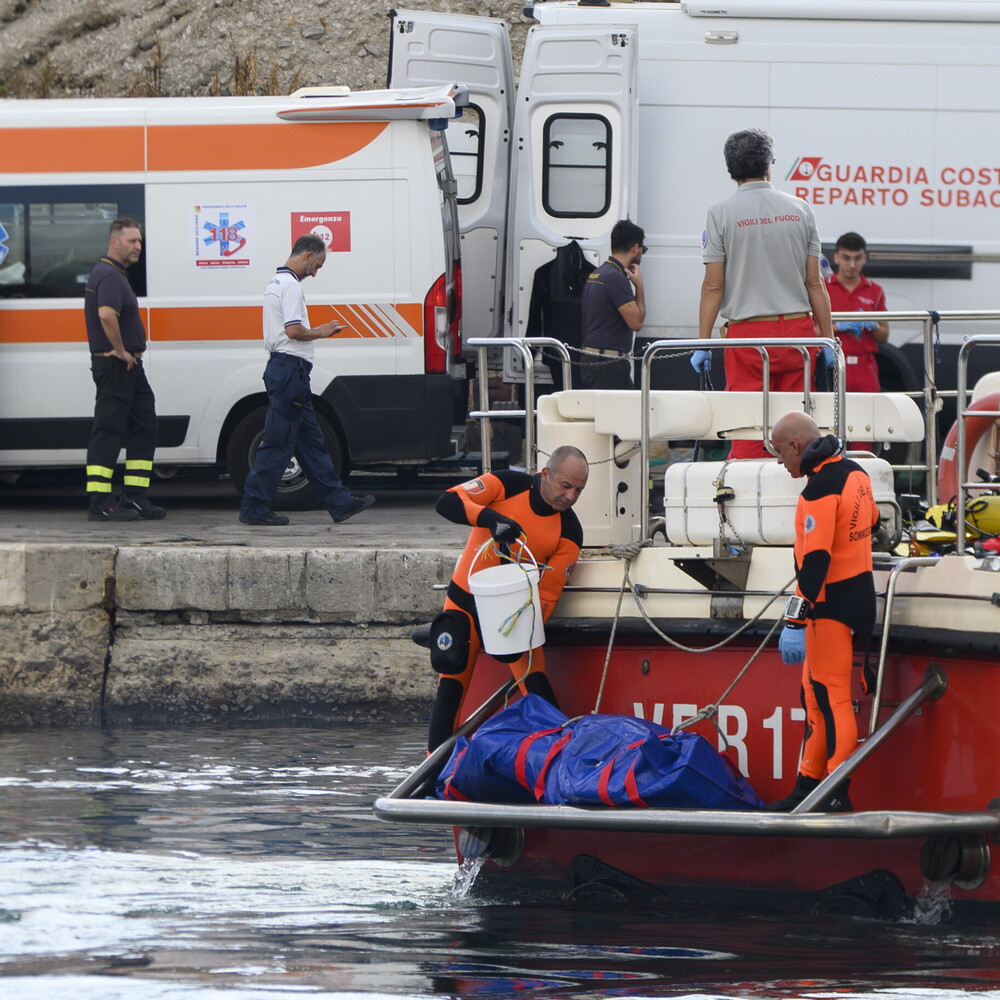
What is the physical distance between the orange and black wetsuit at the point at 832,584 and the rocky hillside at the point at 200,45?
14.4 metres

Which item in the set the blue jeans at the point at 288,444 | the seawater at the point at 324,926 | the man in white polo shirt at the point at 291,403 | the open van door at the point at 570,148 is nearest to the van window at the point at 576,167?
the open van door at the point at 570,148

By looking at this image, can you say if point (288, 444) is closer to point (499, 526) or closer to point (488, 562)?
point (488, 562)

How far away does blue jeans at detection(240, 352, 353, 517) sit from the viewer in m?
9.91

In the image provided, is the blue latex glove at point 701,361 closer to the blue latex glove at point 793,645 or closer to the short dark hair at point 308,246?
the blue latex glove at point 793,645

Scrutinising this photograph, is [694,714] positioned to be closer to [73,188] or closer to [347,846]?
[347,846]

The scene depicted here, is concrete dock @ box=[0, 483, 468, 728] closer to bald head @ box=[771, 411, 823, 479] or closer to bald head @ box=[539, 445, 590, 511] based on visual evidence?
bald head @ box=[539, 445, 590, 511]

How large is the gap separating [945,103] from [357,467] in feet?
13.6

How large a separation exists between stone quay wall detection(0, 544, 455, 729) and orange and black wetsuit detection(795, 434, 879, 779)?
3492 millimetres

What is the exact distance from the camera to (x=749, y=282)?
282 inches

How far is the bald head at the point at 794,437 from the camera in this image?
18.8 feet

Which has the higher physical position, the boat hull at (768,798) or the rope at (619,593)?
the rope at (619,593)

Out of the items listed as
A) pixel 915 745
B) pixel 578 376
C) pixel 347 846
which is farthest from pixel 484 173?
pixel 915 745

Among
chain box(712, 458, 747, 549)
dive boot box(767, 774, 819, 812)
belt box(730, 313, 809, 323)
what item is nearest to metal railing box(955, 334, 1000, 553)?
chain box(712, 458, 747, 549)

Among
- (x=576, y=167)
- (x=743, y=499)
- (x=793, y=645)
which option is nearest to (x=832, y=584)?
(x=793, y=645)
